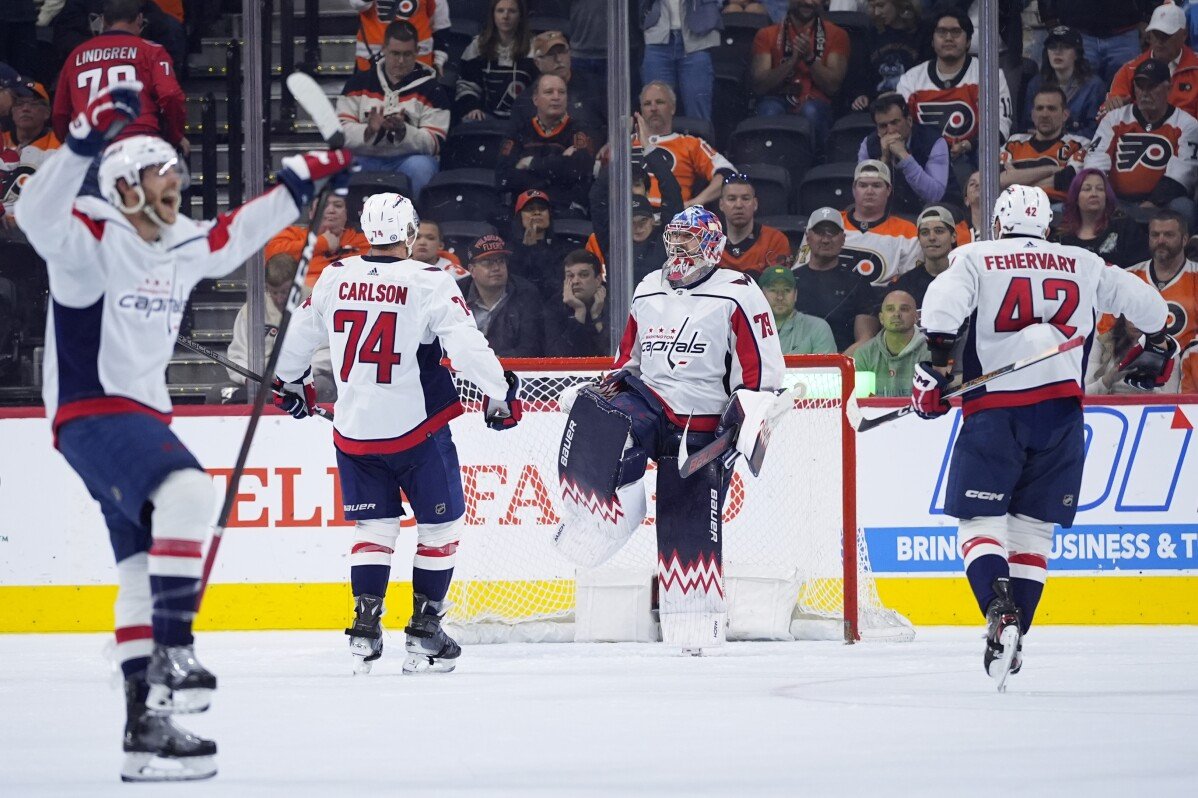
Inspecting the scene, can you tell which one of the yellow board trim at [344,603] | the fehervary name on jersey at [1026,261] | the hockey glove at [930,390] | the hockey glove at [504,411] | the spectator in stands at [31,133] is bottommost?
the yellow board trim at [344,603]

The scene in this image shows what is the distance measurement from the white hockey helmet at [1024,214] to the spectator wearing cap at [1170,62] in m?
2.82

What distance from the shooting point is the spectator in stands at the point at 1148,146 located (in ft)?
22.7

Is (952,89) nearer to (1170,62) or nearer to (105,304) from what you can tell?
(1170,62)

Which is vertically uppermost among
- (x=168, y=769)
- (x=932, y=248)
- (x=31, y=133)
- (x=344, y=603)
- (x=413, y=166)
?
(x=31, y=133)

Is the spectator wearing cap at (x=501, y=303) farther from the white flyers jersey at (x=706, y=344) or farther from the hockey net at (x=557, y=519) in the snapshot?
the white flyers jersey at (x=706, y=344)

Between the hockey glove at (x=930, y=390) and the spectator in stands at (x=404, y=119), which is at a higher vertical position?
the spectator in stands at (x=404, y=119)

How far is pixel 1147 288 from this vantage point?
4.56m

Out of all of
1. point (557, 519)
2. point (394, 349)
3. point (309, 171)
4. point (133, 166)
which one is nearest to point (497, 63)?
point (557, 519)

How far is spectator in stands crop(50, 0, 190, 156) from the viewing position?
6672 millimetres

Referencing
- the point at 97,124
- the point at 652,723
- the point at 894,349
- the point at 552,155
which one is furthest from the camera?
the point at 552,155

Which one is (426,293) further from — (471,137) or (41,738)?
(471,137)

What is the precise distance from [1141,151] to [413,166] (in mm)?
3086

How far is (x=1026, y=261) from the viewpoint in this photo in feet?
14.3

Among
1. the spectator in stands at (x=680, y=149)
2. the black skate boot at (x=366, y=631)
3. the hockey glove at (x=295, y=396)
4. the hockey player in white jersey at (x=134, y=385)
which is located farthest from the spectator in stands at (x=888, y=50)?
the hockey player in white jersey at (x=134, y=385)
